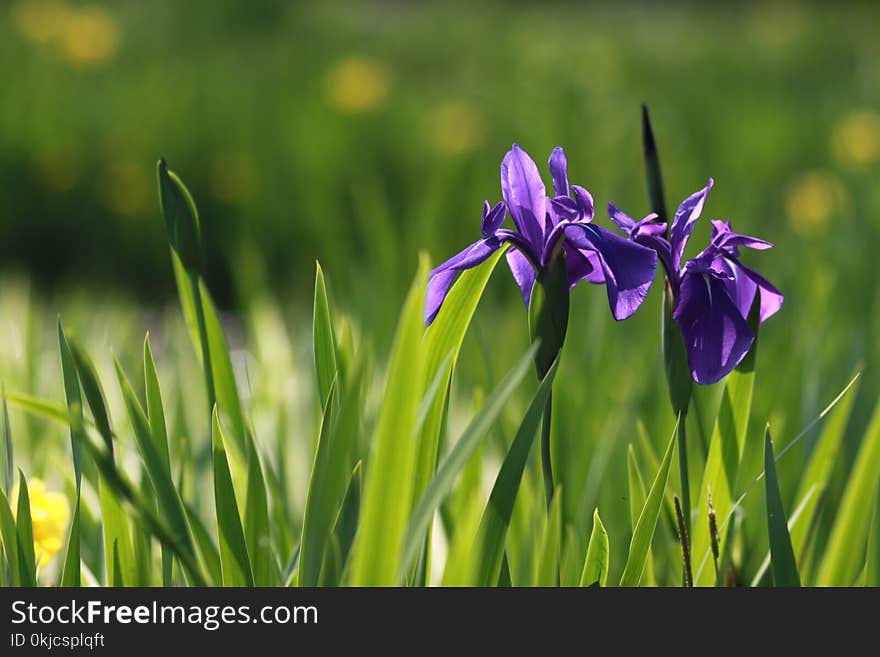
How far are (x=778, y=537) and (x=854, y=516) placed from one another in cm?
5

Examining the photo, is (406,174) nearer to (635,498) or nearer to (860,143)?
(860,143)

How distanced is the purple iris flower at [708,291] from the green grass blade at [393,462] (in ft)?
0.57

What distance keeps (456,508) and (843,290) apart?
96cm

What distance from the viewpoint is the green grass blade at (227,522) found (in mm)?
638

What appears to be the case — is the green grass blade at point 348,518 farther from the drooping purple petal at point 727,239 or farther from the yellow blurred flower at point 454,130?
the yellow blurred flower at point 454,130

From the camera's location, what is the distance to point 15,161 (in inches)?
105

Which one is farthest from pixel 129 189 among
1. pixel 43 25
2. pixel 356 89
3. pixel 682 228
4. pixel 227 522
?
pixel 682 228

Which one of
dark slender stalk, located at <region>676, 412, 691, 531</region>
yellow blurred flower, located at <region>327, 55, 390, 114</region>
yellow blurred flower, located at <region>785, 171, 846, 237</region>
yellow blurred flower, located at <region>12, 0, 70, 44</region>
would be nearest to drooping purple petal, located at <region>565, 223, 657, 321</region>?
dark slender stalk, located at <region>676, 412, 691, 531</region>

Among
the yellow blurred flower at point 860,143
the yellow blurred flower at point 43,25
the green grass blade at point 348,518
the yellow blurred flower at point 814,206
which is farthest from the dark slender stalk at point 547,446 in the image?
the yellow blurred flower at point 43,25

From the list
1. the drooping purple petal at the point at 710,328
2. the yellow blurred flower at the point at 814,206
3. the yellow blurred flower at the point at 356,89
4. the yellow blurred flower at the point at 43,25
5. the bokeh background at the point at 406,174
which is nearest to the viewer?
the drooping purple petal at the point at 710,328

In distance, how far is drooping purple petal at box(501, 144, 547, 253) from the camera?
587 mm

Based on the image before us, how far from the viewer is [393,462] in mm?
483

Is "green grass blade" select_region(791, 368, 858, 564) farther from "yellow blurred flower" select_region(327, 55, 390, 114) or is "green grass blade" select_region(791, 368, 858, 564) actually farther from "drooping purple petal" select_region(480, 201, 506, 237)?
"yellow blurred flower" select_region(327, 55, 390, 114)

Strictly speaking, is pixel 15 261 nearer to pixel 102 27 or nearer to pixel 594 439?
pixel 102 27
